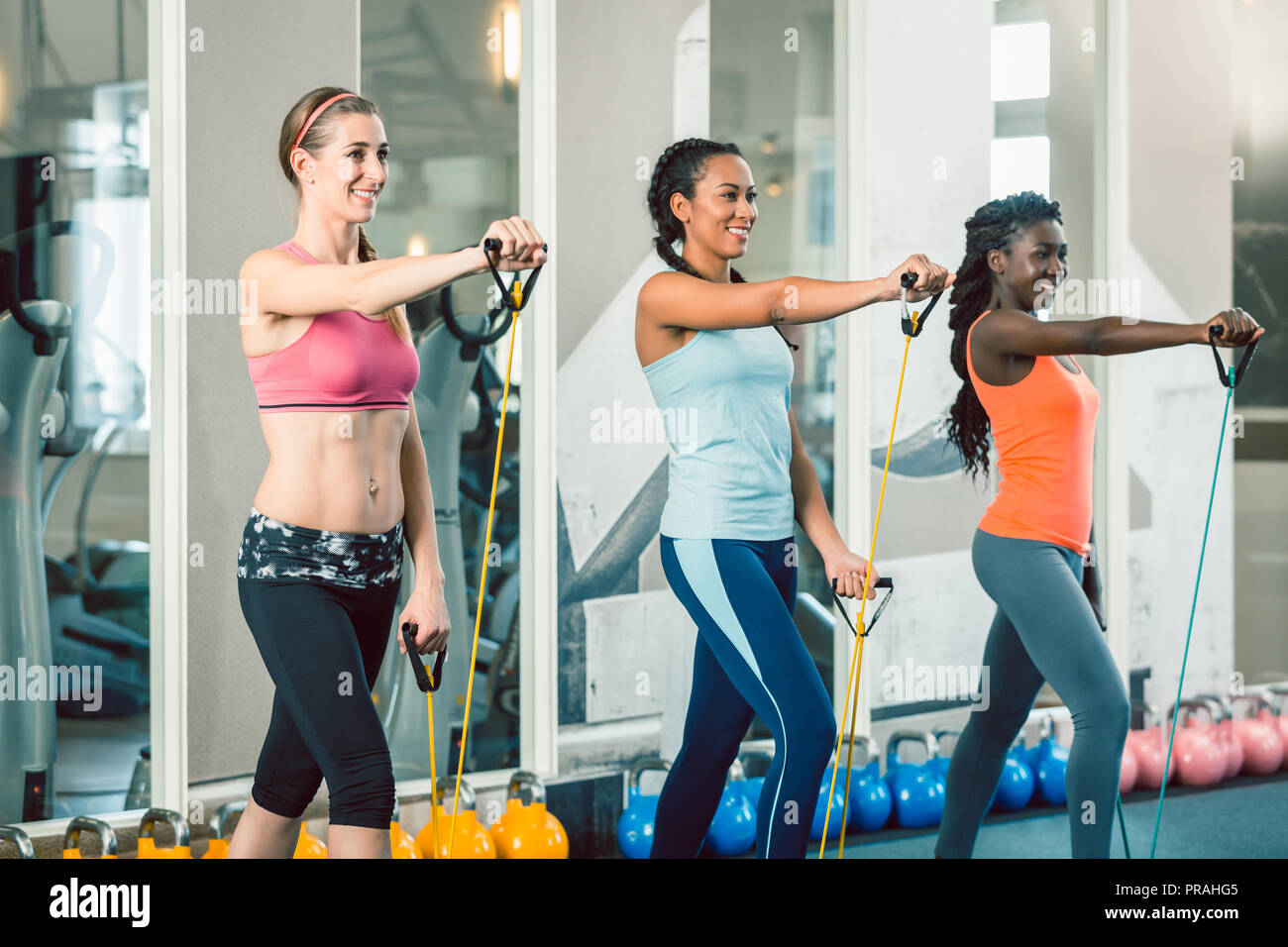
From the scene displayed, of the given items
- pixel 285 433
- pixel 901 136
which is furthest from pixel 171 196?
pixel 901 136

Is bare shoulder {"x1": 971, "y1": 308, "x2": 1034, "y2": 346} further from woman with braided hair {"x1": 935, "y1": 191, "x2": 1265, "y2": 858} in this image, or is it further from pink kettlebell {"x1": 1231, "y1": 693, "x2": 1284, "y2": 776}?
pink kettlebell {"x1": 1231, "y1": 693, "x2": 1284, "y2": 776}

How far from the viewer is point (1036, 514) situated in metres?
2.89

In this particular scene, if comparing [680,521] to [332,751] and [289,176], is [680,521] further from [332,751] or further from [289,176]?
[289,176]

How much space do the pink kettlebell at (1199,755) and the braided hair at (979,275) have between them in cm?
163

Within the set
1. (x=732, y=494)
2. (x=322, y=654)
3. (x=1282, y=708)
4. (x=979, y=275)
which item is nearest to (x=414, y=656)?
(x=322, y=654)

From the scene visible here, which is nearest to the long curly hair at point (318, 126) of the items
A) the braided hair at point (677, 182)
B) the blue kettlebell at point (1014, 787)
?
the braided hair at point (677, 182)

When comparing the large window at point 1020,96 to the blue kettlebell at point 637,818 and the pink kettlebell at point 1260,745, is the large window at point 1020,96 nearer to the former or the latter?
Answer: the pink kettlebell at point 1260,745

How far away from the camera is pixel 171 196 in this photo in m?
3.06

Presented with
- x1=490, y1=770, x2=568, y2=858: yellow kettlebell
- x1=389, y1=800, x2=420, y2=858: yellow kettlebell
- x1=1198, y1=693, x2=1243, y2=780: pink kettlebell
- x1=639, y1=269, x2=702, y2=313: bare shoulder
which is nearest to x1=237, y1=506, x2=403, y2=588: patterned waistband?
x1=639, y1=269, x2=702, y2=313: bare shoulder

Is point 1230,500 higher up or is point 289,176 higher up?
point 289,176

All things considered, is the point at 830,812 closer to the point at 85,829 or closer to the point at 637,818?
the point at 637,818

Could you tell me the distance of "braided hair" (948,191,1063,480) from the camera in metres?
3.02

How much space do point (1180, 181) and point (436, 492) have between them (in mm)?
2946

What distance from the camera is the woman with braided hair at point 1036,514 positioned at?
273 cm
